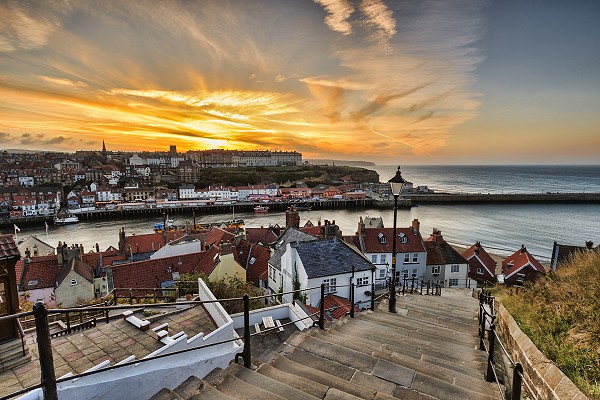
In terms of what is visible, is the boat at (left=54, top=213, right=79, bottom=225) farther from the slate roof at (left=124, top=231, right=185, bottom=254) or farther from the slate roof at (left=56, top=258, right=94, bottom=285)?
the slate roof at (left=56, top=258, right=94, bottom=285)

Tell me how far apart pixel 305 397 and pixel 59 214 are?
85.4 m

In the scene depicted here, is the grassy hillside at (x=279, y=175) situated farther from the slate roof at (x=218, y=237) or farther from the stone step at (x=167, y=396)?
the stone step at (x=167, y=396)

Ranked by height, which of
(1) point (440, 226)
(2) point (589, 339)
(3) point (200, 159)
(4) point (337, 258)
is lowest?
(1) point (440, 226)

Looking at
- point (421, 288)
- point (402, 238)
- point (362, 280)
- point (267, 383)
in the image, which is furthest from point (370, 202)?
point (267, 383)

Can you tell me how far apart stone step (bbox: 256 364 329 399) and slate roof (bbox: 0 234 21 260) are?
21.1 feet

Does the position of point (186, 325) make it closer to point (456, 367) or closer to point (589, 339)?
point (456, 367)

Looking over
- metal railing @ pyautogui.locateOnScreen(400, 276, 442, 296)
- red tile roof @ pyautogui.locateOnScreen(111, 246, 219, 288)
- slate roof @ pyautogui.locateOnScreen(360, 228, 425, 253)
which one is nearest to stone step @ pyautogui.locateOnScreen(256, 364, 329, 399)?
metal railing @ pyautogui.locateOnScreen(400, 276, 442, 296)

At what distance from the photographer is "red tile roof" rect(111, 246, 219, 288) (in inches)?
835

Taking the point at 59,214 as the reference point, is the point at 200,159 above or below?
above

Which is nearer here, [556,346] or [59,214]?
[556,346]

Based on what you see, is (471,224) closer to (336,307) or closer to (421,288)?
(336,307)

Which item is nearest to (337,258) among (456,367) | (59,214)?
(456,367)

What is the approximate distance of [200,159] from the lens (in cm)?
18925

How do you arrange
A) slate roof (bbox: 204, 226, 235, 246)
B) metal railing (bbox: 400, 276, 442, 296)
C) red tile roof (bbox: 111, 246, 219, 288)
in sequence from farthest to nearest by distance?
1. slate roof (bbox: 204, 226, 235, 246)
2. red tile roof (bbox: 111, 246, 219, 288)
3. metal railing (bbox: 400, 276, 442, 296)
